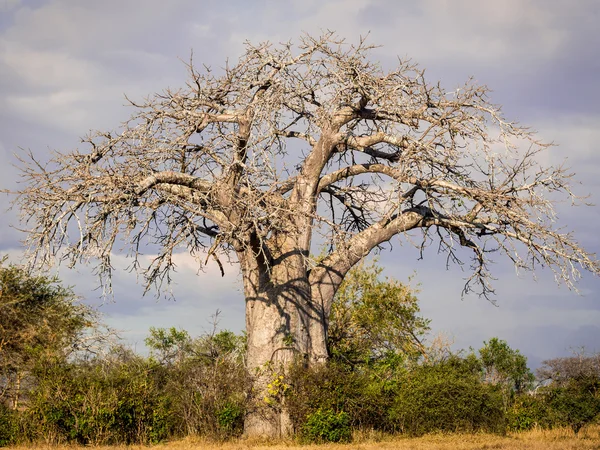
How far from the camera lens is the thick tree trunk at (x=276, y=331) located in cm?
1528

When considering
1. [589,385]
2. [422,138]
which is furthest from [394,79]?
[589,385]

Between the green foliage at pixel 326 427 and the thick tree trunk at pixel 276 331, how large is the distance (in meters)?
0.88

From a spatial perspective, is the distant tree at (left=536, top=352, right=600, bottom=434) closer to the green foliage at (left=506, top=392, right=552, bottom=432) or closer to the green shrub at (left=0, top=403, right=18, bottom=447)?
the green foliage at (left=506, top=392, right=552, bottom=432)

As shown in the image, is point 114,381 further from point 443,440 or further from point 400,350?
point 400,350

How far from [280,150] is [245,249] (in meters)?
3.50

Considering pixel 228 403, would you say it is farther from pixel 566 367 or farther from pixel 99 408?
pixel 566 367

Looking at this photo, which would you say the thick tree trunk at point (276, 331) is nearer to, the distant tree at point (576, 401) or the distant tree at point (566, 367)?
the distant tree at point (576, 401)

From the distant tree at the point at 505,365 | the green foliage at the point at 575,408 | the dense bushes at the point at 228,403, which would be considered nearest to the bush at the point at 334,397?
the dense bushes at the point at 228,403

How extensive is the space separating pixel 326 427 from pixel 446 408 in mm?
2720

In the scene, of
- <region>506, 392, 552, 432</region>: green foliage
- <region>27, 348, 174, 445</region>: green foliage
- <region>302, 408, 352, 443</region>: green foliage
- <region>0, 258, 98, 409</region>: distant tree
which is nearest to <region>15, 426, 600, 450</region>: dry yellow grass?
<region>302, 408, 352, 443</region>: green foliage

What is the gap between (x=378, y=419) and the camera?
15445 mm

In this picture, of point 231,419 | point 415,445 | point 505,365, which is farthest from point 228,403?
point 505,365

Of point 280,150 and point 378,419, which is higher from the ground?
point 280,150

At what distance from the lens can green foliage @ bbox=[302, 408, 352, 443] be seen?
46.9 ft
